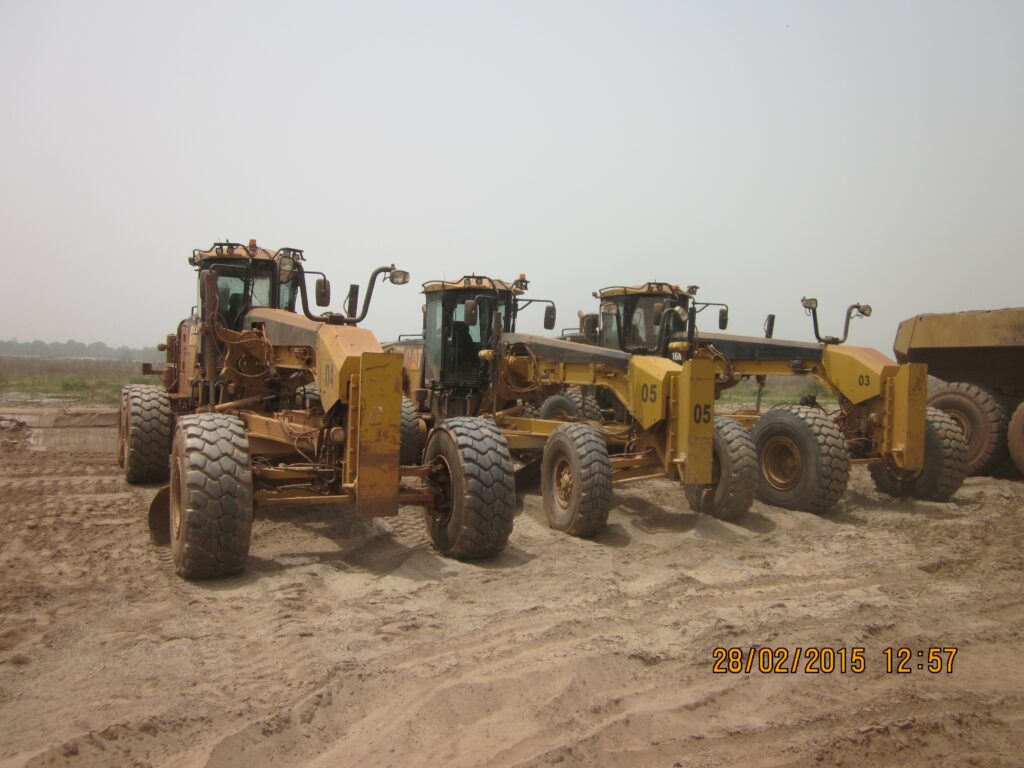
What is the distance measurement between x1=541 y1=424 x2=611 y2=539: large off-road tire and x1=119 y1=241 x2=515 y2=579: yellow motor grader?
1167 millimetres

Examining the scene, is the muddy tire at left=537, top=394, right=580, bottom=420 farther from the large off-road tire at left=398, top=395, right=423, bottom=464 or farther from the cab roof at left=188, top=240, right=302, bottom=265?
the cab roof at left=188, top=240, right=302, bottom=265

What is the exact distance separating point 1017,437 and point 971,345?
4.40ft

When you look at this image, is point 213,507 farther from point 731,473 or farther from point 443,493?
point 731,473

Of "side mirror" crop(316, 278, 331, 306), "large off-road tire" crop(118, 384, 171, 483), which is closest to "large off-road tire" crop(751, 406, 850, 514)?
"side mirror" crop(316, 278, 331, 306)

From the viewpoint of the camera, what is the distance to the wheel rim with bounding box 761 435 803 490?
8664mm

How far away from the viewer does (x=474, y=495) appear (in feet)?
19.4

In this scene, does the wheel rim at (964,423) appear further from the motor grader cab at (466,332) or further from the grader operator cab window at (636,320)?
the motor grader cab at (466,332)

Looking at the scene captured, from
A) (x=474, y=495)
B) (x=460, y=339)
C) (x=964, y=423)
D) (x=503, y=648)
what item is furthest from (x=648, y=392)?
(x=964, y=423)

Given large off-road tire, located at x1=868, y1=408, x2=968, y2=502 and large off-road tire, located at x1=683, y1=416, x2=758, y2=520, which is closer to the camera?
large off-road tire, located at x1=683, y1=416, x2=758, y2=520

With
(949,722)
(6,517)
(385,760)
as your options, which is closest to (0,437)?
(6,517)

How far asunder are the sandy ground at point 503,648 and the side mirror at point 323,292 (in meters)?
1.99

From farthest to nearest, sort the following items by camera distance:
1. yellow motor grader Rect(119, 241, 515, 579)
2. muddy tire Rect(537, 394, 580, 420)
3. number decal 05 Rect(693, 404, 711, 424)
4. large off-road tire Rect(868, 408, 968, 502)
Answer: muddy tire Rect(537, 394, 580, 420)
large off-road tire Rect(868, 408, 968, 502)
number decal 05 Rect(693, 404, 711, 424)
yellow motor grader Rect(119, 241, 515, 579)

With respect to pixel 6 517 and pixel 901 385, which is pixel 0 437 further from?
pixel 901 385

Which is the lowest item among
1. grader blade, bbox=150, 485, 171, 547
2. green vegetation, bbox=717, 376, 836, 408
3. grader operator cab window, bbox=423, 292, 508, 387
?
grader blade, bbox=150, 485, 171, 547
